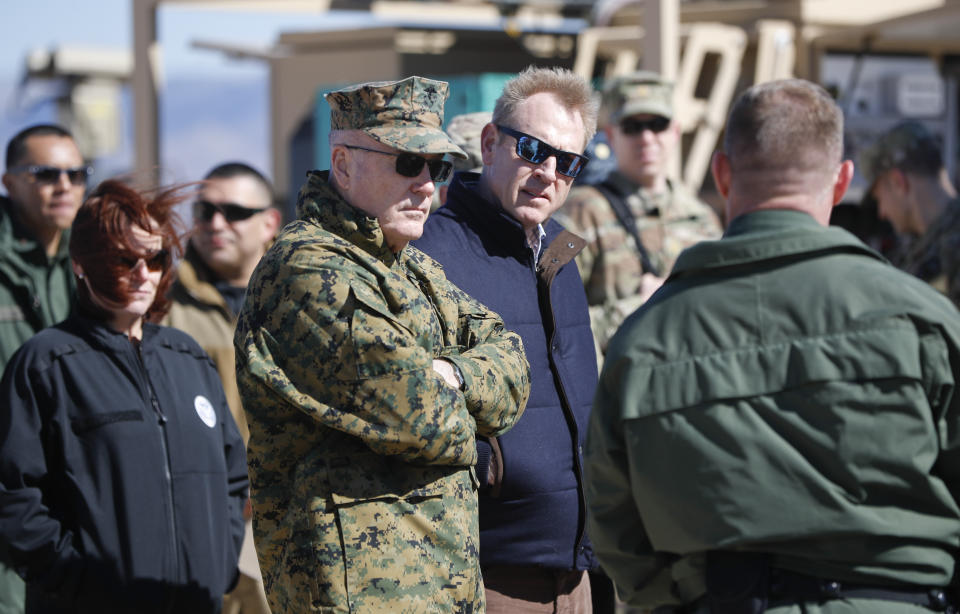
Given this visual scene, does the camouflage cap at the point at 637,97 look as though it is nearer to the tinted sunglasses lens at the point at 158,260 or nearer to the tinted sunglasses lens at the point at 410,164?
the tinted sunglasses lens at the point at 158,260

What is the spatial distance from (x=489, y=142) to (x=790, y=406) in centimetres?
162

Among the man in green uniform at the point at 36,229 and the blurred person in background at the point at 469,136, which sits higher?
the blurred person in background at the point at 469,136

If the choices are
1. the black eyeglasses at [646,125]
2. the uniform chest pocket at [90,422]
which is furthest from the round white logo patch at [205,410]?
the black eyeglasses at [646,125]

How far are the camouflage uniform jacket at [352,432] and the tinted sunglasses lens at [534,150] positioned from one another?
34.8 inches

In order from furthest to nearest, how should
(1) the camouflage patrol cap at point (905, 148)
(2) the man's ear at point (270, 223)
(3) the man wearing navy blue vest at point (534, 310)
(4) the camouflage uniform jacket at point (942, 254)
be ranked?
1. (1) the camouflage patrol cap at point (905, 148)
2. (4) the camouflage uniform jacket at point (942, 254)
3. (2) the man's ear at point (270, 223)
4. (3) the man wearing navy blue vest at point (534, 310)

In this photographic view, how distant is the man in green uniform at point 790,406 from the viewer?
2.14m

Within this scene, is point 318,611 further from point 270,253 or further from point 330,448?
point 270,253

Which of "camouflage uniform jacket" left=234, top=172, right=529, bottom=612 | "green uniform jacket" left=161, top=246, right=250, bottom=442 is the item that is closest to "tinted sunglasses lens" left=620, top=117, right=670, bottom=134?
"green uniform jacket" left=161, top=246, right=250, bottom=442

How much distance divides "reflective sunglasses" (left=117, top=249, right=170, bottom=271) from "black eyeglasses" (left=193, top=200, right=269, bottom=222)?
1.24 metres

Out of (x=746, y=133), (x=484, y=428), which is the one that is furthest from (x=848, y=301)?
(x=484, y=428)

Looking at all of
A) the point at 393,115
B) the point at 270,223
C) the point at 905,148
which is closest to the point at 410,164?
the point at 393,115

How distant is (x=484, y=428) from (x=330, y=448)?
40 cm

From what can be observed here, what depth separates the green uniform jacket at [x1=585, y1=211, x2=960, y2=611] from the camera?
214 centimetres

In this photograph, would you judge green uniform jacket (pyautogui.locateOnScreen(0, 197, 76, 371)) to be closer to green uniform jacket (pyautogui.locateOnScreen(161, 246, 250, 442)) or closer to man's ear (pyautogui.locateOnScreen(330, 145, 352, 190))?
green uniform jacket (pyautogui.locateOnScreen(161, 246, 250, 442))
